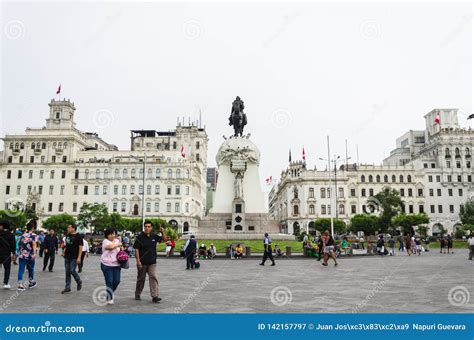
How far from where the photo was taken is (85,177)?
89.8m

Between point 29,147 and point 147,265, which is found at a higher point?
point 29,147

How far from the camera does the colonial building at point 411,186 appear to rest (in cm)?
8919

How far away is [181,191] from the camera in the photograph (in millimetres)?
88000

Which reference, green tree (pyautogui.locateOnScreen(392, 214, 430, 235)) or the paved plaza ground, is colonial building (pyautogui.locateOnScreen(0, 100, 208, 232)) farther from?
the paved plaza ground

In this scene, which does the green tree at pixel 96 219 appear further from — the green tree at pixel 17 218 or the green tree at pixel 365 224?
the green tree at pixel 365 224

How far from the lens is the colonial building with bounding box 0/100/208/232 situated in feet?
287

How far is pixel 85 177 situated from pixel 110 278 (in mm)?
85132

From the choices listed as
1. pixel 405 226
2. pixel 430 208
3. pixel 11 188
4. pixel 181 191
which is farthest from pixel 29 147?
pixel 430 208

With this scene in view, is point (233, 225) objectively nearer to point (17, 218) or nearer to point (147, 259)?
point (147, 259)

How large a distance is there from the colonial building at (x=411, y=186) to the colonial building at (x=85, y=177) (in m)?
24.7

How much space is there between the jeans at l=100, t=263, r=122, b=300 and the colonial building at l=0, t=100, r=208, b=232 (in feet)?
252

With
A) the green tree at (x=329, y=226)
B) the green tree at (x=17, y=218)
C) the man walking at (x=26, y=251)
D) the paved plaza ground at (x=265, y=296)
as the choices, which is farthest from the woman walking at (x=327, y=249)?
the green tree at (x=17, y=218)

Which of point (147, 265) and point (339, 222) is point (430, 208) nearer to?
point (339, 222)
